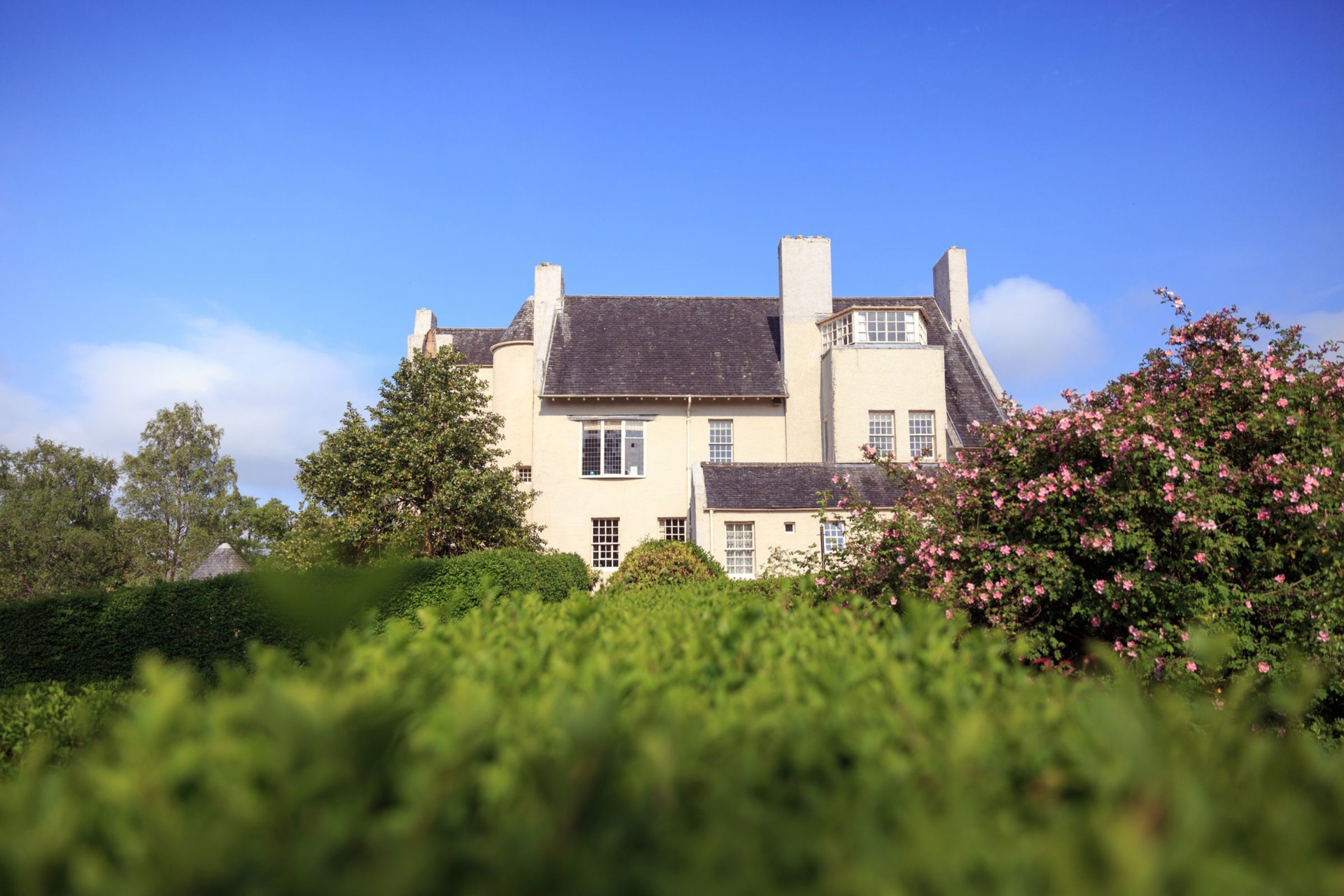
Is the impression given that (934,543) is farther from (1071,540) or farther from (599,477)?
(599,477)

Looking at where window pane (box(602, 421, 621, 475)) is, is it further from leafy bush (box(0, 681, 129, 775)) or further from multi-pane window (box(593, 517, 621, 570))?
leafy bush (box(0, 681, 129, 775))

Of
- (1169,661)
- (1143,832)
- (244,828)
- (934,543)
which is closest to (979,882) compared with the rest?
(1143,832)

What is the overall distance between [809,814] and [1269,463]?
9273 millimetres

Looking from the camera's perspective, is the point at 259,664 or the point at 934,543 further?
the point at 934,543

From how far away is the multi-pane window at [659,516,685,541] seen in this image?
32.8 metres

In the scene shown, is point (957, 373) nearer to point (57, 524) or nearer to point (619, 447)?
point (619, 447)

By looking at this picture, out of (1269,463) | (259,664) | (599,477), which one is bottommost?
(259,664)

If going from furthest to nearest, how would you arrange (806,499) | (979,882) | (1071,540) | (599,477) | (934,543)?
1. (599,477)
2. (806,499)
3. (934,543)
4. (1071,540)
5. (979,882)

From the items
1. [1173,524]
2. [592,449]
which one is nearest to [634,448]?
[592,449]

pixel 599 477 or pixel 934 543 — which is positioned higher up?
pixel 599 477

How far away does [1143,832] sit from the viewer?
1490 millimetres

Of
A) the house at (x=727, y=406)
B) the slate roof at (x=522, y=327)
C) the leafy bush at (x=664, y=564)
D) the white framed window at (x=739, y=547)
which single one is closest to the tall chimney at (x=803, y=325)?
the house at (x=727, y=406)

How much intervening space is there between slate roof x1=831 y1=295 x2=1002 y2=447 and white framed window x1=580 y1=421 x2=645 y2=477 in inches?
390

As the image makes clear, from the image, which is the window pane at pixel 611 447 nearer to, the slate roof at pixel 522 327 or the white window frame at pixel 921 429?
the slate roof at pixel 522 327
